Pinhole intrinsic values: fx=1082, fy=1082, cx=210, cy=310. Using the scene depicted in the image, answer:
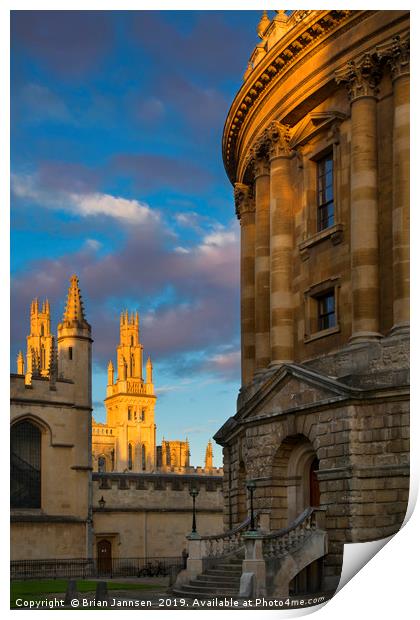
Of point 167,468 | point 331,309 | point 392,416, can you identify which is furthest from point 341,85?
point 167,468

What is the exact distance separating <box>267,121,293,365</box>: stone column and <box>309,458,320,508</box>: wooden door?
337 centimetres

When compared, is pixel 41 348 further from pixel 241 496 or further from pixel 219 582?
pixel 219 582

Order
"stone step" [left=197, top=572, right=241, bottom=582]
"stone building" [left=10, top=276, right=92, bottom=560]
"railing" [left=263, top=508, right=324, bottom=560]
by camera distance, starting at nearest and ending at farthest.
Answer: "railing" [left=263, top=508, right=324, bottom=560] < "stone step" [left=197, top=572, right=241, bottom=582] < "stone building" [left=10, top=276, right=92, bottom=560]

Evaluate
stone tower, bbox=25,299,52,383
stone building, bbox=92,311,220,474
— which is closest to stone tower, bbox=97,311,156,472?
stone building, bbox=92,311,220,474

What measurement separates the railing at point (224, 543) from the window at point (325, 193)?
8.99 m

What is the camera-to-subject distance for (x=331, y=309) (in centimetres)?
3098

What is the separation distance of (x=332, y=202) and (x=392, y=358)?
6147 millimetres

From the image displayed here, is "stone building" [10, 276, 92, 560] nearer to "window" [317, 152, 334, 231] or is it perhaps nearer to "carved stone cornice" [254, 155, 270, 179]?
"carved stone cornice" [254, 155, 270, 179]

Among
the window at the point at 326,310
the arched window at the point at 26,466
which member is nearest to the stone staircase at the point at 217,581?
the window at the point at 326,310

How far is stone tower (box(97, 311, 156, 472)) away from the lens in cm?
14138

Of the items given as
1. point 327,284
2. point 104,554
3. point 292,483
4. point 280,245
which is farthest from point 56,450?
point 327,284

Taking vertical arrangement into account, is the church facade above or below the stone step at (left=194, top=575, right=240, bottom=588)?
above

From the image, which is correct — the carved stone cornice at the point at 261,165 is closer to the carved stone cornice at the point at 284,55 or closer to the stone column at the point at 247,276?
the carved stone cornice at the point at 284,55

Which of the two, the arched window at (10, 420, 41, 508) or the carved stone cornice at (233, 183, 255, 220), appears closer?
the carved stone cornice at (233, 183, 255, 220)
